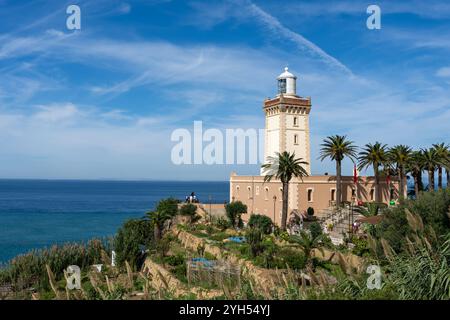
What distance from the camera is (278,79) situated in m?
41.8

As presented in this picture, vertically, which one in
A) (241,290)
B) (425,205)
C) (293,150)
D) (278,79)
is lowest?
(241,290)

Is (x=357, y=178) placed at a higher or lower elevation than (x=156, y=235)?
higher

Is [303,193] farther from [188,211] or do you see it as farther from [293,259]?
[293,259]

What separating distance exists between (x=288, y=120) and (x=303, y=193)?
733 centimetres

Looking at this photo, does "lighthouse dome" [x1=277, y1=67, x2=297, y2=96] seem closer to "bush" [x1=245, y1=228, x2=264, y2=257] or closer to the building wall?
the building wall

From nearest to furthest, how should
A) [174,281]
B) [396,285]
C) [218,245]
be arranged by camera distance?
[396,285] → [174,281] → [218,245]

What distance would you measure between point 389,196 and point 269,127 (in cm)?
1275

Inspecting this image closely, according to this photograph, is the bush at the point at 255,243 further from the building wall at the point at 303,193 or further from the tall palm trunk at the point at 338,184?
the tall palm trunk at the point at 338,184

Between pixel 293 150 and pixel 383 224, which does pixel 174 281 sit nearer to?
pixel 383 224

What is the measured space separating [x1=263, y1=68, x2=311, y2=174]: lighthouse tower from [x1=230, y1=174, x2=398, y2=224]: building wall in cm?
330

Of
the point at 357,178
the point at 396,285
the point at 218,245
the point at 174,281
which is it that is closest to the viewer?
the point at 396,285

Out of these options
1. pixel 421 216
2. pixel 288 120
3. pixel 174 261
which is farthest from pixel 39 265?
pixel 288 120

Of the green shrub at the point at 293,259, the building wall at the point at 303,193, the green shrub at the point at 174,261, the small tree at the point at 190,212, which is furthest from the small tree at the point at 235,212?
the green shrub at the point at 293,259

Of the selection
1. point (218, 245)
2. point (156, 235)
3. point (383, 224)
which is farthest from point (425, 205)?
point (156, 235)
